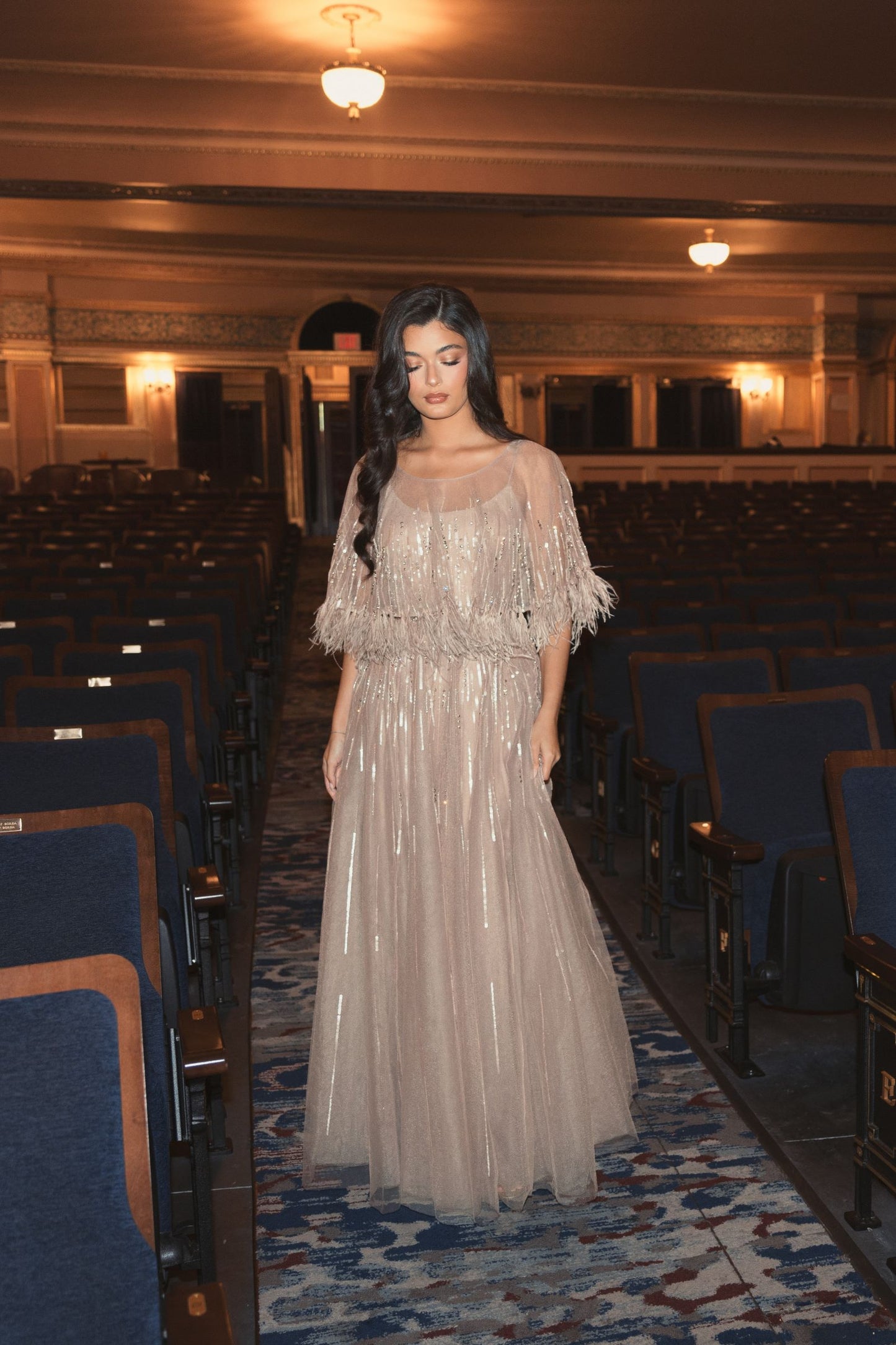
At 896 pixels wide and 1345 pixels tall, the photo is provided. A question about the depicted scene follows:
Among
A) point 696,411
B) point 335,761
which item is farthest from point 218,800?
point 696,411

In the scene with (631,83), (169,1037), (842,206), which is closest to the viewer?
(169,1037)

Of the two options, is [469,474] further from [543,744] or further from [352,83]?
[352,83]

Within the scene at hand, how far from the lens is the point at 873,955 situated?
1.80m

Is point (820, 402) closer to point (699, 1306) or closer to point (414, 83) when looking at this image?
point (414, 83)

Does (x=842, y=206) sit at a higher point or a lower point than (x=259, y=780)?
higher

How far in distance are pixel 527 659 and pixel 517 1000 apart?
564 millimetres

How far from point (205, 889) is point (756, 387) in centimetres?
1759

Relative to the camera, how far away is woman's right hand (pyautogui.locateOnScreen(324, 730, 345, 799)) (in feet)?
6.86

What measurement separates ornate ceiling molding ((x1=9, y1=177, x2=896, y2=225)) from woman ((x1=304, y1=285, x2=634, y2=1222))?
27.8 ft

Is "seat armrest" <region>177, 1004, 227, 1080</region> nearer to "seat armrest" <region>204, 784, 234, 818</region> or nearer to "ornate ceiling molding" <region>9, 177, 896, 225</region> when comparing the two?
"seat armrest" <region>204, 784, 234, 818</region>

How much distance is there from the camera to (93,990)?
1.00 m

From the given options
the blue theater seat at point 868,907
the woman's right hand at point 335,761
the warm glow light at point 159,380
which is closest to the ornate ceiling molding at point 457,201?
the warm glow light at point 159,380

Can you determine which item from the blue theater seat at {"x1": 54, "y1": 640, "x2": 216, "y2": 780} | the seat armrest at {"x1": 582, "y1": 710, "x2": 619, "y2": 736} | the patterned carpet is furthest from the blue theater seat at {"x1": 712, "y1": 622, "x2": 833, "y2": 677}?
the patterned carpet

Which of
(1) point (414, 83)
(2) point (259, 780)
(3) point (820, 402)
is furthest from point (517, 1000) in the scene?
(3) point (820, 402)
